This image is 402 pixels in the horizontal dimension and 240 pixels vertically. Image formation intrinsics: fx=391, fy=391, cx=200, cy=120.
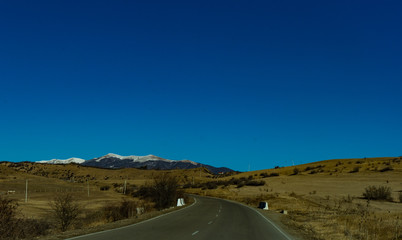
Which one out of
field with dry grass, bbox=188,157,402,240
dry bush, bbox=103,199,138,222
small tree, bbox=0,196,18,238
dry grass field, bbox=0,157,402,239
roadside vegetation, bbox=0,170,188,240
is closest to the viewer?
small tree, bbox=0,196,18,238

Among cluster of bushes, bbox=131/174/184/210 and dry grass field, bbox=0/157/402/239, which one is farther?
cluster of bushes, bbox=131/174/184/210

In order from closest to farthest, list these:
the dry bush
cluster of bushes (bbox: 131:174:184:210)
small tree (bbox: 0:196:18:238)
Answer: small tree (bbox: 0:196:18:238)
the dry bush
cluster of bushes (bbox: 131:174:184:210)

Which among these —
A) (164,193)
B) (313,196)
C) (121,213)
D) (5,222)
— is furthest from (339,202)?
(5,222)

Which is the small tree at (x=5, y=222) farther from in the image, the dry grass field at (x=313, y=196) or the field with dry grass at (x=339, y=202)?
the field with dry grass at (x=339, y=202)

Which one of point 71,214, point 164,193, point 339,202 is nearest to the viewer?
point 71,214

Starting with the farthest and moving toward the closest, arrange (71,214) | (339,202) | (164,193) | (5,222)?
(164,193)
(339,202)
(71,214)
(5,222)

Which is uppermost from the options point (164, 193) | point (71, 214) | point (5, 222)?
point (164, 193)

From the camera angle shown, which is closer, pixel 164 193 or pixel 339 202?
pixel 339 202

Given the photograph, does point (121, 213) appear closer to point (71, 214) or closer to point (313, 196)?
point (71, 214)

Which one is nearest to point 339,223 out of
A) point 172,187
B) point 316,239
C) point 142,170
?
point 316,239

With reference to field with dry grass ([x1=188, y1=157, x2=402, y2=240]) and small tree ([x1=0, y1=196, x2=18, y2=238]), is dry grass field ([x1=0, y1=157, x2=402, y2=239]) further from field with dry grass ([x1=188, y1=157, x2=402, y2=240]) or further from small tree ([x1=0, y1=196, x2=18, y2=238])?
small tree ([x1=0, y1=196, x2=18, y2=238])

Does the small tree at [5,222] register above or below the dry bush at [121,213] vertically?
above

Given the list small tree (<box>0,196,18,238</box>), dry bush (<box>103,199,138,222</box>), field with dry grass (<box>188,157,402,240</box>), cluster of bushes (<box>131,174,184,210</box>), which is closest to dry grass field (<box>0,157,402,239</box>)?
field with dry grass (<box>188,157,402,240</box>)

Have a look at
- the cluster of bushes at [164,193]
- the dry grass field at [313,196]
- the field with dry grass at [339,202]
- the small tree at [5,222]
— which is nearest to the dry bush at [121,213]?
the dry grass field at [313,196]
